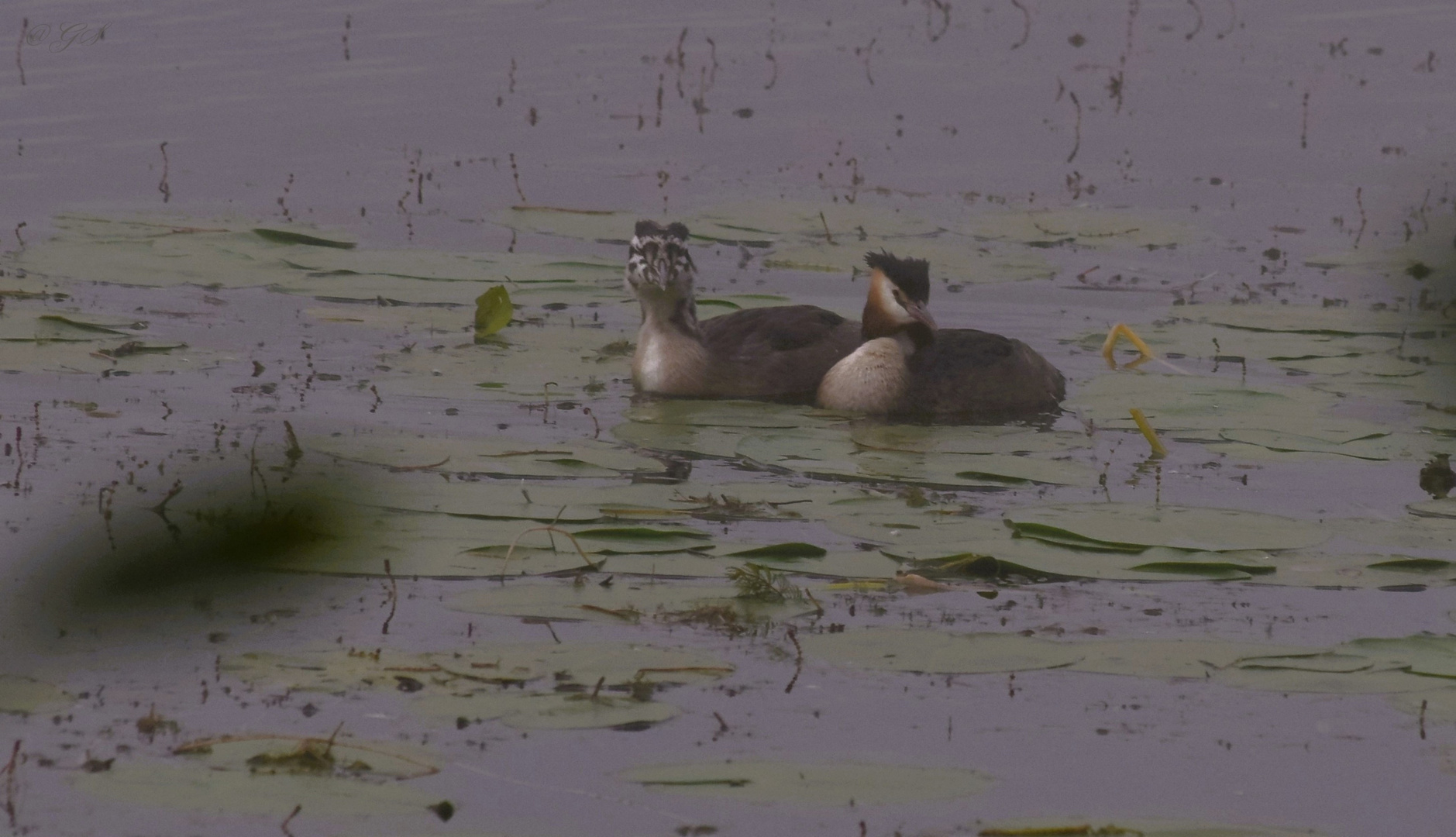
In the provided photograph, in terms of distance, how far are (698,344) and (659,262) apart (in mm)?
487

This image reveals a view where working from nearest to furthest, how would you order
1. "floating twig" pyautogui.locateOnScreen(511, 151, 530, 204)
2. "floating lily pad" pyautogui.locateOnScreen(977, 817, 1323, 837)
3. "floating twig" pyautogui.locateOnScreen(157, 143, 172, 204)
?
"floating lily pad" pyautogui.locateOnScreen(977, 817, 1323, 837)
"floating twig" pyautogui.locateOnScreen(511, 151, 530, 204)
"floating twig" pyautogui.locateOnScreen(157, 143, 172, 204)

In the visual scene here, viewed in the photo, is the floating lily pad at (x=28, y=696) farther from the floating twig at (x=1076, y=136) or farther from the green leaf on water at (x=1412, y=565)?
A: the floating twig at (x=1076, y=136)

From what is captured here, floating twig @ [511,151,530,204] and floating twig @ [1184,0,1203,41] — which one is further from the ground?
floating twig @ [1184,0,1203,41]

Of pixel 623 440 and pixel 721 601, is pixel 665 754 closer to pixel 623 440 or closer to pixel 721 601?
pixel 721 601

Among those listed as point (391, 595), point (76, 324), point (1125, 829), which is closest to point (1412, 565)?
point (1125, 829)

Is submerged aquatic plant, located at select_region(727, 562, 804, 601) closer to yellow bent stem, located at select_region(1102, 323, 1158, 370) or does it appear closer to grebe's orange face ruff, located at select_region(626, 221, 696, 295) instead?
grebe's orange face ruff, located at select_region(626, 221, 696, 295)

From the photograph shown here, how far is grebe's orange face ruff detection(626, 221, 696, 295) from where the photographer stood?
11.1 metres

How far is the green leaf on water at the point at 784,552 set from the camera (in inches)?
294

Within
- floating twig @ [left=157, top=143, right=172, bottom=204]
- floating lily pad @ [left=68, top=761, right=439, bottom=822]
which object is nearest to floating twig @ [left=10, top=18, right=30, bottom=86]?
floating twig @ [left=157, top=143, right=172, bottom=204]

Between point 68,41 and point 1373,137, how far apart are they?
13887mm

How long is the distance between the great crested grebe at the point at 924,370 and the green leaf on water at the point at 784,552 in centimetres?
332

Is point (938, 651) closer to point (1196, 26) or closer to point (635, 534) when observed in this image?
point (635, 534)

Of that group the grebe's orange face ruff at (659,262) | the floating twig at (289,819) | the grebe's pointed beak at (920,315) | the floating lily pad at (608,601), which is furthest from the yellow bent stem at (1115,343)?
the floating twig at (289,819)

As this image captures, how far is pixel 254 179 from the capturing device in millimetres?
16703
